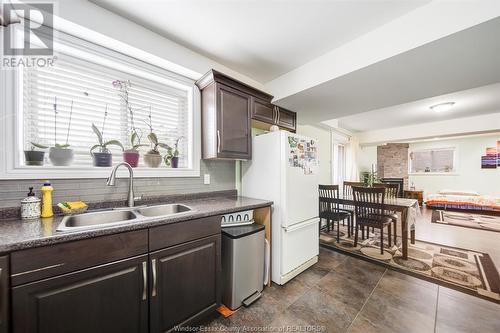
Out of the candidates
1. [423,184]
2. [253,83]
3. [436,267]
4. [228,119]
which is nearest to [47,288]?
[228,119]

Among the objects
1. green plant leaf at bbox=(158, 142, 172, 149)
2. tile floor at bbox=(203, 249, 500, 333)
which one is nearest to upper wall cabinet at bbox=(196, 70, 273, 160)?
green plant leaf at bbox=(158, 142, 172, 149)

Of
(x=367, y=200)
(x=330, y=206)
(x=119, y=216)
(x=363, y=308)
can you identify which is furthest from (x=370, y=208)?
(x=119, y=216)

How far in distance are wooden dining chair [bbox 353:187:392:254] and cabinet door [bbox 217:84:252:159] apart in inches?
75.9

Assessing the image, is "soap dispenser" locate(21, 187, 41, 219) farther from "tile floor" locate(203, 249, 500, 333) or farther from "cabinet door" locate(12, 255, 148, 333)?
"tile floor" locate(203, 249, 500, 333)

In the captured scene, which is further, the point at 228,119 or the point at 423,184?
the point at 423,184

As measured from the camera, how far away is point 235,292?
5.32ft

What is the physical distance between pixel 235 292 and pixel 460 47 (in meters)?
2.66

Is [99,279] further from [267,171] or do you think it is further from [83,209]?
[267,171]

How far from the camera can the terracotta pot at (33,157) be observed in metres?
1.29

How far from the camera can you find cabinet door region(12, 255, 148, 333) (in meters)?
0.85

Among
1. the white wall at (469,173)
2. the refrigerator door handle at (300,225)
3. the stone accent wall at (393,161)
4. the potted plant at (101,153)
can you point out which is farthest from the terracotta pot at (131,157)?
the white wall at (469,173)

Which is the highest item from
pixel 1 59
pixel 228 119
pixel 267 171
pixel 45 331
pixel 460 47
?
pixel 460 47

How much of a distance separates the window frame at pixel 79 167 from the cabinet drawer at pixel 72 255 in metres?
0.74

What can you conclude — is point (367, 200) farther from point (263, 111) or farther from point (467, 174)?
point (467, 174)
